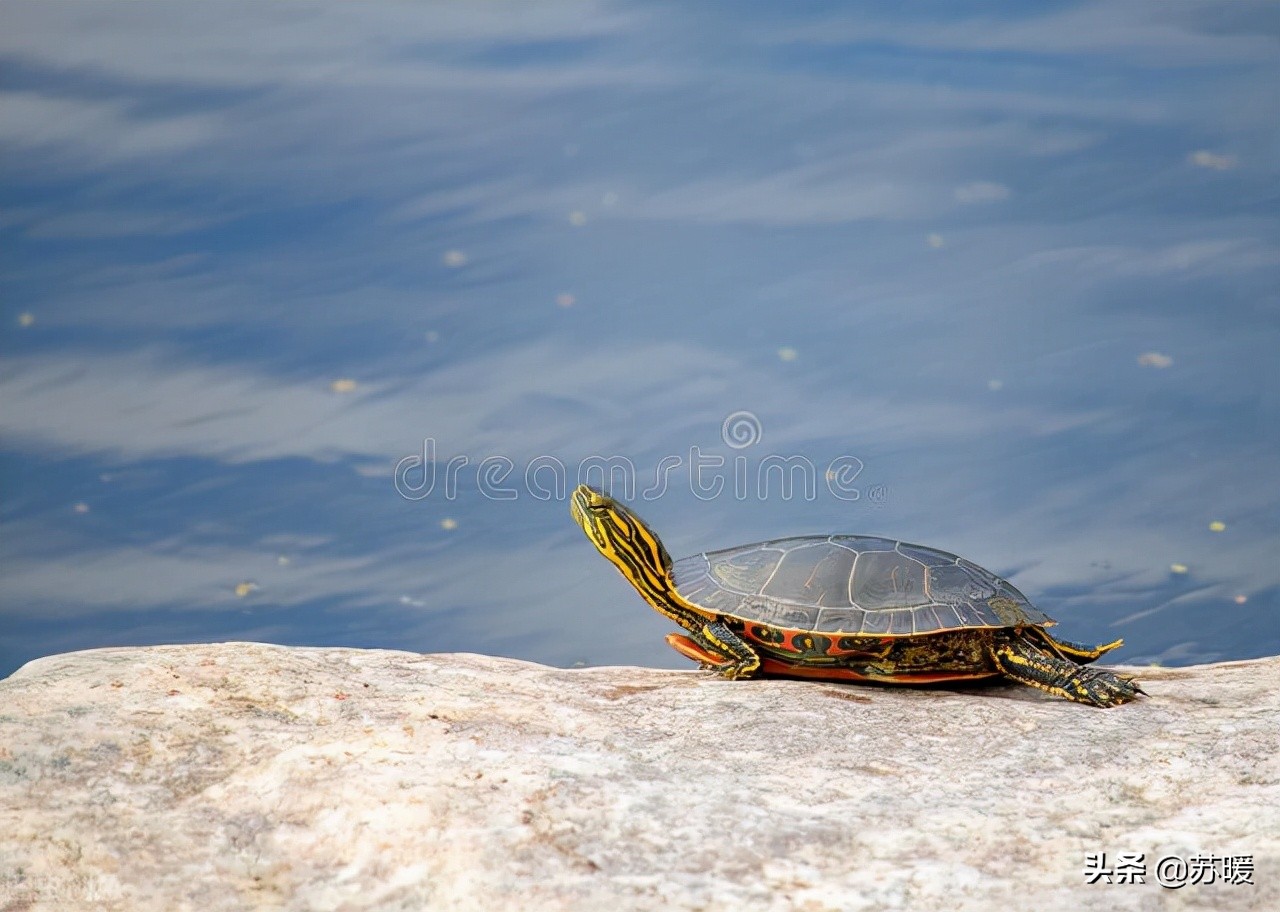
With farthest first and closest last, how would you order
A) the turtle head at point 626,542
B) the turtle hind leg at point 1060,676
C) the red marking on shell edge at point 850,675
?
1. the turtle head at point 626,542
2. the red marking on shell edge at point 850,675
3. the turtle hind leg at point 1060,676

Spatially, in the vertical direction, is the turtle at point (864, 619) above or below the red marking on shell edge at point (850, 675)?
above

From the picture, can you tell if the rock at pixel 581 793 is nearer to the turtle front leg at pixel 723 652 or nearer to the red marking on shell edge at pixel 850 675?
the red marking on shell edge at pixel 850 675

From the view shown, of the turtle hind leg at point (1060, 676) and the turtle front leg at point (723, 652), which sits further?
the turtle front leg at point (723, 652)

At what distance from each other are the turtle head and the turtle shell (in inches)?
5.6

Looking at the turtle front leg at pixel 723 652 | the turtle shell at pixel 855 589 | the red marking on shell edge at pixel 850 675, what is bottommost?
the red marking on shell edge at pixel 850 675

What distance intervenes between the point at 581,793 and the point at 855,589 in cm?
196

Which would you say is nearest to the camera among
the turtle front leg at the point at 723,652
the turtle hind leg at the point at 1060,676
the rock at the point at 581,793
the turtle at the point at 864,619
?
the rock at the point at 581,793

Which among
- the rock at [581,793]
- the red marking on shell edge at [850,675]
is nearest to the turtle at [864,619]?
the red marking on shell edge at [850,675]

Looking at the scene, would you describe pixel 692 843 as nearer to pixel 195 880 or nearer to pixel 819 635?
pixel 195 880

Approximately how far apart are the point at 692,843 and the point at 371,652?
238 centimetres

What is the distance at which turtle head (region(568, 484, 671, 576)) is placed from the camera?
5.57 meters

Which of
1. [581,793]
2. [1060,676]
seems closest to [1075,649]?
[1060,676]

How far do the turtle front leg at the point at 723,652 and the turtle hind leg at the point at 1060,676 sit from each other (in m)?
1.03

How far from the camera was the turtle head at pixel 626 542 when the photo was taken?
5.57 m
